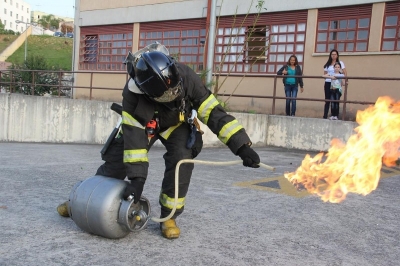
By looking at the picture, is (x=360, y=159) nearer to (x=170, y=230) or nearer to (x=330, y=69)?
(x=170, y=230)

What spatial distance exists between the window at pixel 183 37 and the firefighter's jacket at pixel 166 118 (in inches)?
452

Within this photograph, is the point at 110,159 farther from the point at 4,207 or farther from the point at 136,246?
the point at 4,207

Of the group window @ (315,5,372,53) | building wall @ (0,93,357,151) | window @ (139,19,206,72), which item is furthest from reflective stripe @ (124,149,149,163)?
window @ (139,19,206,72)

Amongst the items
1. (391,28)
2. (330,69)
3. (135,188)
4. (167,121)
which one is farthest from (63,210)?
(391,28)

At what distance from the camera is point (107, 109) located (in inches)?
489

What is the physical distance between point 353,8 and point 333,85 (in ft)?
10.8

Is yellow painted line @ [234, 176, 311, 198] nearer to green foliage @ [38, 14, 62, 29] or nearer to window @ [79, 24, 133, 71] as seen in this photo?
window @ [79, 24, 133, 71]

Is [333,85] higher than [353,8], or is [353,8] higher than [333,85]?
[353,8]

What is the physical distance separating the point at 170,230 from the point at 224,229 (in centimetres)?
55

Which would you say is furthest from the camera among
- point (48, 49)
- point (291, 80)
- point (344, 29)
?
point (48, 49)

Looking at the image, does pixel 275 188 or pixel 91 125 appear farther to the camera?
pixel 91 125

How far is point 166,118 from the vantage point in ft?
11.7

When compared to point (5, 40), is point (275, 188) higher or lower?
lower

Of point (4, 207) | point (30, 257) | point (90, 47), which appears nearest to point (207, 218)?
point (30, 257)
